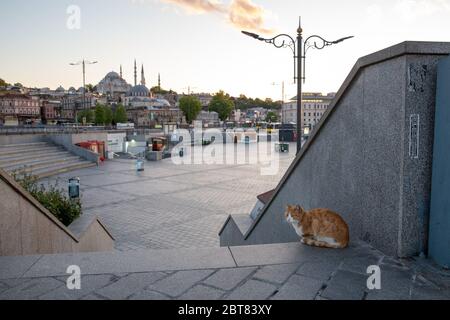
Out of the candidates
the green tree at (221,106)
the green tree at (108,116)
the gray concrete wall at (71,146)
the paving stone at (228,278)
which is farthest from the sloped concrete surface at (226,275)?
the green tree at (221,106)

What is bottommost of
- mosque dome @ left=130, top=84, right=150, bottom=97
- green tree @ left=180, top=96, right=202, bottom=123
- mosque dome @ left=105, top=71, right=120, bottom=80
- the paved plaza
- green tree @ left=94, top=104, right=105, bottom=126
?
the paved plaza

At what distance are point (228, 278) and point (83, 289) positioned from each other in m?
1.17

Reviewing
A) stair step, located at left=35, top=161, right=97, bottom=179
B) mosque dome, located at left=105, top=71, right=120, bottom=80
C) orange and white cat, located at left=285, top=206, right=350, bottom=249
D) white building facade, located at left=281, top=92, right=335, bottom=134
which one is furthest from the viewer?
mosque dome, located at left=105, top=71, right=120, bottom=80

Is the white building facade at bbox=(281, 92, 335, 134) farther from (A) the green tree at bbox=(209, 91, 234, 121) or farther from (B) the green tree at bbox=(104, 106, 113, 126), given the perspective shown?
(B) the green tree at bbox=(104, 106, 113, 126)

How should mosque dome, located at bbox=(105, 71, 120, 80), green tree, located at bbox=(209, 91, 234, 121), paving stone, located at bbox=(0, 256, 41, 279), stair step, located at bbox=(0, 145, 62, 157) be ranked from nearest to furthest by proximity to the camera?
paving stone, located at bbox=(0, 256, 41, 279) → stair step, located at bbox=(0, 145, 62, 157) → green tree, located at bbox=(209, 91, 234, 121) → mosque dome, located at bbox=(105, 71, 120, 80)

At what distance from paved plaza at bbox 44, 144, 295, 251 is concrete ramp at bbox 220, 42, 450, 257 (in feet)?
21.2

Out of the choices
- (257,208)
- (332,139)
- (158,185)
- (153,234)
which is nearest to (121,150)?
(158,185)

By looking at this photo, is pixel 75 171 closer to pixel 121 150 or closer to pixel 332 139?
pixel 121 150

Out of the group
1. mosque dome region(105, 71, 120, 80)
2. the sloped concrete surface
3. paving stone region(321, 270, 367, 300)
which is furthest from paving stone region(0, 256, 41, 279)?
mosque dome region(105, 71, 120, 80)

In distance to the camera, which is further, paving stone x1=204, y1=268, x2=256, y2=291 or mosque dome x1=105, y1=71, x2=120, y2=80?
mosque dome x1=105, y1=71, x2=120, y2=80

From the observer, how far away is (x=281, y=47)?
1178 cm

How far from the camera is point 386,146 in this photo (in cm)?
353

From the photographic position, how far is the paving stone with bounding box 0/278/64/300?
2803 millimetres

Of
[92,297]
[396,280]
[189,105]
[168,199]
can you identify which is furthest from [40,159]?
[189,105]
